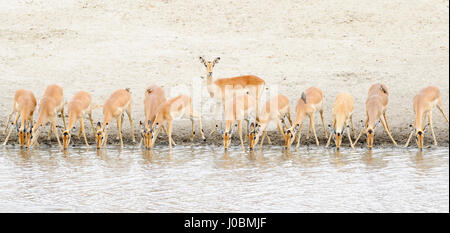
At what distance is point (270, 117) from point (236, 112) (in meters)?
0.62

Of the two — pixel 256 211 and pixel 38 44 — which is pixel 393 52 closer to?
pixel 38 44

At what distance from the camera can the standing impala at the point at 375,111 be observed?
1311 cm

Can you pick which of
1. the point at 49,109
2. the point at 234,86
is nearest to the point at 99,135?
the point at 49,109

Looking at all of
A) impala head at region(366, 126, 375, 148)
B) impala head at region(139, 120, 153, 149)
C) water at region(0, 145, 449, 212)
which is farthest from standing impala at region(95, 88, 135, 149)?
impala head at region(366, 126, 375, 148)

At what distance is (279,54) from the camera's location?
1973cm

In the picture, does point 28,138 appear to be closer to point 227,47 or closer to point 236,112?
point 236,112

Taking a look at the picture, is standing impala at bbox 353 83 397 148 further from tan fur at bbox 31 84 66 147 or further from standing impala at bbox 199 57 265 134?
tan fur at bbox 31 84 66 147

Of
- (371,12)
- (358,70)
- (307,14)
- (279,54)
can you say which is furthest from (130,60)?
(371,12)

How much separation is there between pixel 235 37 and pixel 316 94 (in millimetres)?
7974

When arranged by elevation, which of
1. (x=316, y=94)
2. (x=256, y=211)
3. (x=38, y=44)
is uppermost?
(x=38, y=44)

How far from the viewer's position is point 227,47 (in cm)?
2066

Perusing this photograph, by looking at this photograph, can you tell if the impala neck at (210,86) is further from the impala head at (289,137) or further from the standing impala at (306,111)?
the impala head at (289,137)

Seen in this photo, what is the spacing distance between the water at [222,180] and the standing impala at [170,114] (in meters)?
0.40

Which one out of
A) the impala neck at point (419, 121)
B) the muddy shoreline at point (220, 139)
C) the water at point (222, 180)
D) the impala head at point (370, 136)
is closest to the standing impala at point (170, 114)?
the muddy shoreline at point (220, 139)
